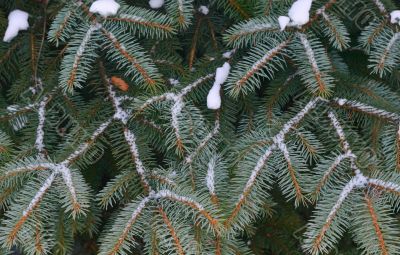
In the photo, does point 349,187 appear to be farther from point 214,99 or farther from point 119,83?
point 119,83

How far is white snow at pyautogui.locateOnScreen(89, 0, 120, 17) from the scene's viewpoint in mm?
1553

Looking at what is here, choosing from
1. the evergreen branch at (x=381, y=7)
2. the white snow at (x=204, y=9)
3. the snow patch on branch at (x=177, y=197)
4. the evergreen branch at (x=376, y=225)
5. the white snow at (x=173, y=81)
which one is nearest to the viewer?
the evergreen branch at (x=376, y=225)

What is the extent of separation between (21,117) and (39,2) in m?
0.52

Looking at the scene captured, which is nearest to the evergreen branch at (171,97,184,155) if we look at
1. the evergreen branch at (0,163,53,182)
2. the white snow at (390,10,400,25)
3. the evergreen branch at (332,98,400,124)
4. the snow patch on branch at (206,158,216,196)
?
the snow patch on branch at (206,158,216,196)

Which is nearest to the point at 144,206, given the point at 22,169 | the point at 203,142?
the point at 203,142

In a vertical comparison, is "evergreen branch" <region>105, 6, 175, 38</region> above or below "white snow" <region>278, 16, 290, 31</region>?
above

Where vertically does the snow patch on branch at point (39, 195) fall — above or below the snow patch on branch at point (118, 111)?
below

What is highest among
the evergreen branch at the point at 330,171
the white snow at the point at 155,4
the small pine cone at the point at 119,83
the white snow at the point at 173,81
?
the white snow at the point at 155,4

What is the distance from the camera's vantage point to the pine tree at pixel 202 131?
1457mm

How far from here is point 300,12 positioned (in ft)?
5.04

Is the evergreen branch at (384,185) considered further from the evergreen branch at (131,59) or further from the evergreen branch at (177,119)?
the evergreen branch at (131,59)

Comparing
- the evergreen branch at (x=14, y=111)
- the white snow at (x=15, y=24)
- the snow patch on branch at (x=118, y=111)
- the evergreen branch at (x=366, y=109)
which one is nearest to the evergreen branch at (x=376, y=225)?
the evergreen branch at (x=366, y=109)

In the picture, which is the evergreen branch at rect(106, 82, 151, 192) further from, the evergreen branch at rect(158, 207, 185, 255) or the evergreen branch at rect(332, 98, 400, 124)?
the evergreen branch at rect(332, 98, 400, 124)

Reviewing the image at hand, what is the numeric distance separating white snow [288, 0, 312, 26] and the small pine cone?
26.9 inches
